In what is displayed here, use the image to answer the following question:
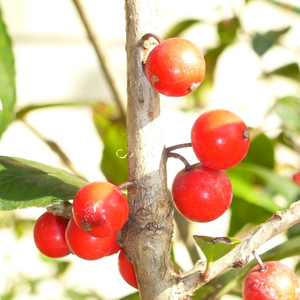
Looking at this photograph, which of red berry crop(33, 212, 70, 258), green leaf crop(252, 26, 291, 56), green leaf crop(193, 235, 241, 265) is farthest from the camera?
green leaf crop(252, 26, 291, 56)

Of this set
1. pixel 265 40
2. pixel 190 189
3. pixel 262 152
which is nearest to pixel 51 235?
pixel 190 189

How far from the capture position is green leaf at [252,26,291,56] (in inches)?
41.2

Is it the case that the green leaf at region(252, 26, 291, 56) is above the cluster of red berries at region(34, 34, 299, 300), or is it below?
below

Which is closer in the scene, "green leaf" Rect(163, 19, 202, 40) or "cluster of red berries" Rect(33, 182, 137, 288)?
"cluster of red berries" Rect(33, 182, 137, 288)

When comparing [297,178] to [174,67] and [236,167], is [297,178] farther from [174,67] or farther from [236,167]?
[174,67]

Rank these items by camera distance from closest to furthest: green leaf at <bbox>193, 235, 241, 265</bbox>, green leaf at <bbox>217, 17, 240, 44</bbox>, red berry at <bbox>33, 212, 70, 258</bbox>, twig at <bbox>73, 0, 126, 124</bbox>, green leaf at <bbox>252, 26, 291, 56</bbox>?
green leaf at <bbox>193, 235, 241, 265</bbox> → red berry at <bbox>33, 212, 70, 258</bbox> → twig at <bbox>73, 0, 126, 124</bbox> → green leaf at <bbox>252, 26, 291, 56</bbox> → green leaf at <bbox>217, 17, 240, 44</bbox>

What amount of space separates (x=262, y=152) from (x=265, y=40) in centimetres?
34

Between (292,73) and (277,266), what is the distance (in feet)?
2.55

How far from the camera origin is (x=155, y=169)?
393 millimetres

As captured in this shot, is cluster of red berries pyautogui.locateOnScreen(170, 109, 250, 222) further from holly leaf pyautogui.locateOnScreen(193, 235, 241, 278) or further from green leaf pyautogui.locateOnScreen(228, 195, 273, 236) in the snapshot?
green leaf pyautogui.locateOnScreen(228, 195, 273, 236)

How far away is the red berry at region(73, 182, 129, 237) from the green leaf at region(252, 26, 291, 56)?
0.77 meters

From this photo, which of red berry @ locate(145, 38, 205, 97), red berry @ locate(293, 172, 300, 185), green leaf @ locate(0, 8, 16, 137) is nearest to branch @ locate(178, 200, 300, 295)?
red berry @ locate(145, 38, 205, 97)

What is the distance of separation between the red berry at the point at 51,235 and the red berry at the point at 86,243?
47 millimetres

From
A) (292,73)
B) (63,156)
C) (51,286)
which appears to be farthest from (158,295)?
(51,286)
